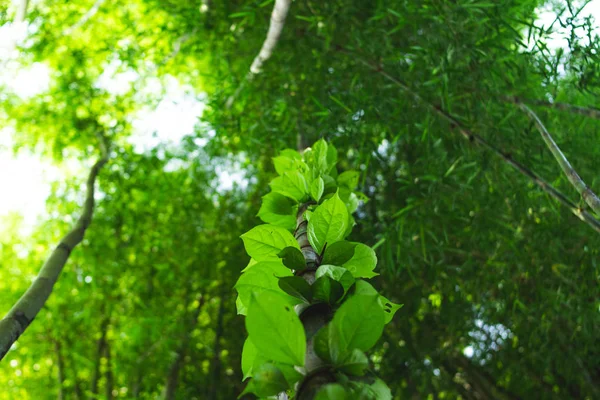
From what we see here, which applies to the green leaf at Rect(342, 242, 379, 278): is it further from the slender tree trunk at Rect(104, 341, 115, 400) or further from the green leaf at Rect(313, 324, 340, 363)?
the slender tree trunk at Rect(104, 341, 115, 400)

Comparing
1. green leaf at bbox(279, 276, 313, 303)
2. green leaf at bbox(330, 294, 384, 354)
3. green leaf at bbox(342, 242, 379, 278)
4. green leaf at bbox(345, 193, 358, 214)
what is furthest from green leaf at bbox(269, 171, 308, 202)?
green leaf at bbox(330, 294, 384, 354)

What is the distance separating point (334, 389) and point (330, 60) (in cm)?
222

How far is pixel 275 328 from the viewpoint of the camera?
0.56 metres

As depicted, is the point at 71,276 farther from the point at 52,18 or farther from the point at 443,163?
the point at 443,163

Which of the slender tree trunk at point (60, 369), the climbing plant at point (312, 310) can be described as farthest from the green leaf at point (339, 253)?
the slender tree trunk at point (60, 369)

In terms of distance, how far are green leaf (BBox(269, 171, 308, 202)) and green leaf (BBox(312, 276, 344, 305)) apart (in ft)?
1.27

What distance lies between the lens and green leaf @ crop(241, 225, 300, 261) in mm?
807

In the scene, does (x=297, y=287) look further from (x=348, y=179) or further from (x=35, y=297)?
(x=35, y=297)

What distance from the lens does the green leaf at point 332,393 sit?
0.49 m

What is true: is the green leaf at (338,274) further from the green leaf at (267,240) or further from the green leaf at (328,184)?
the green leaf at (328,184)

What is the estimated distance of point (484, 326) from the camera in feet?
11.5

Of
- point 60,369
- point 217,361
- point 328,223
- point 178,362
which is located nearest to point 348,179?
point 328,223

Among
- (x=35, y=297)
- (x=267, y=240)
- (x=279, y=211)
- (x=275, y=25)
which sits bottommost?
(x=35, y=297)

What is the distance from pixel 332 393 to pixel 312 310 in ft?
0.69
